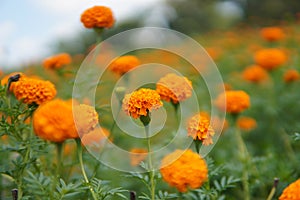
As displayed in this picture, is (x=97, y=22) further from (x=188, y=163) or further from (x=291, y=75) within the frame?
(x=291, y=75)

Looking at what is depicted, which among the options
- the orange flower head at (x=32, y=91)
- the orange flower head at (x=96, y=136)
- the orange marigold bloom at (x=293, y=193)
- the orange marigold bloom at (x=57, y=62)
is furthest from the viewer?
the orange marigold bloom at (x=57, y=62)

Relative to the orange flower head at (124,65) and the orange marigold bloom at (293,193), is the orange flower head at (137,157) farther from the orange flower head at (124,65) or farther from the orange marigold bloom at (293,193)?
the orange marigold bloom at (293,193)

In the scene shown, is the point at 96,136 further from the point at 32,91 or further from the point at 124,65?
the point at 32,91

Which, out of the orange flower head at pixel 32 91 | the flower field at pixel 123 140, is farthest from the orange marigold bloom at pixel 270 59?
the orange flower head at pixel 32 91

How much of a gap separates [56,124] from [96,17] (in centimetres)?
55

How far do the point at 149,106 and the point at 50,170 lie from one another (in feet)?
2.08

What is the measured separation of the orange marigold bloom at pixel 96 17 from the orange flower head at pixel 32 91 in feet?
1.30

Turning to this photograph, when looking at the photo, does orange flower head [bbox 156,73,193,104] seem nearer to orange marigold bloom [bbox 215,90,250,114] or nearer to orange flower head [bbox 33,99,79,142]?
orange flower head [bbox 33,99,79,142]

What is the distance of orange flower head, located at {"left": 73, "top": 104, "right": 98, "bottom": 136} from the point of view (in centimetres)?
130

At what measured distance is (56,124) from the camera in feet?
4.47

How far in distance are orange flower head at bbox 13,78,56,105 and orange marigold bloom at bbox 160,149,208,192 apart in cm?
43

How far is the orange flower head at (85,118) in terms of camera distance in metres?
1.30

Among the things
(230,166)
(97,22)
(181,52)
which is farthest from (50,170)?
(181,52)

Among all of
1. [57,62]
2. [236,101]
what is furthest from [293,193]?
[57,62]
